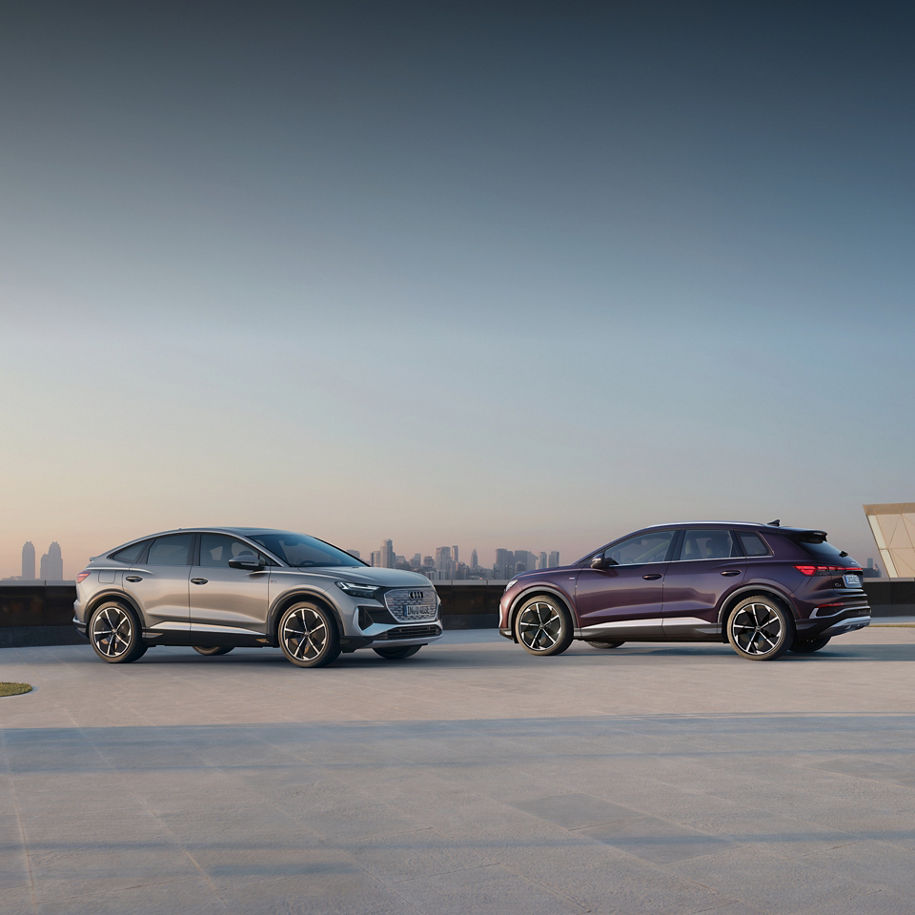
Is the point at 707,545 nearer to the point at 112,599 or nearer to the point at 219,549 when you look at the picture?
the point at 219,549

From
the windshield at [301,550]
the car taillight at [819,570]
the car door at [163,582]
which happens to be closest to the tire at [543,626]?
the windshield at [301,550]

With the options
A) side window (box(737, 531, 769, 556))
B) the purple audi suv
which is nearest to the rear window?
the purple audi suv

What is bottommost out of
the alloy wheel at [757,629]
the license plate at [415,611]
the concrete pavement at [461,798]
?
the concrete pavement at [461,798]

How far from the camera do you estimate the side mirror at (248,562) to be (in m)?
13.2

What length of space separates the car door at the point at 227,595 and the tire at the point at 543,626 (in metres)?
3.68

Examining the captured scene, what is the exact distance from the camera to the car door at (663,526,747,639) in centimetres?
1354

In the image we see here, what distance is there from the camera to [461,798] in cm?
558

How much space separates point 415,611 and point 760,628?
4250mm

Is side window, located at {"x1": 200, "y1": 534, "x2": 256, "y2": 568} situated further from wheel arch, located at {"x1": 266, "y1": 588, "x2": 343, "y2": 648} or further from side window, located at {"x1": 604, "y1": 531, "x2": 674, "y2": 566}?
side window, located at {"x1": 604, "y1": 531, "x2": 674, "y2": 566}

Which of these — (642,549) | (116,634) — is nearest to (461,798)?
(642,549)

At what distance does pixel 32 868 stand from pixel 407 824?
1.63 meters

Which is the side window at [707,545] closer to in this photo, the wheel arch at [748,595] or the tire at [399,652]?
the wheel arch at [748,595]

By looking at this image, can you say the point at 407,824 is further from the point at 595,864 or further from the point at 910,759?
the point at 910,759

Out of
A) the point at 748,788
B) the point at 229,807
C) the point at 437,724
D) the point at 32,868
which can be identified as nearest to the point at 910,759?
the point at 748,788
